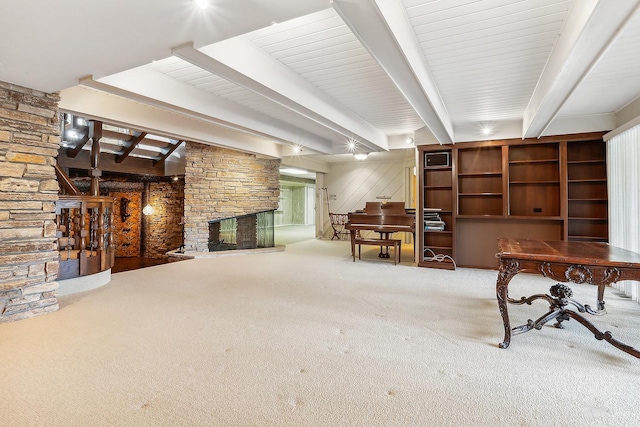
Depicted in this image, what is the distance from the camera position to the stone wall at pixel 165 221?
8.50 metres

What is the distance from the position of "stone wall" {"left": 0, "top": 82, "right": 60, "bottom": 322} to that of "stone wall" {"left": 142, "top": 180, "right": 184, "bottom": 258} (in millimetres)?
5403

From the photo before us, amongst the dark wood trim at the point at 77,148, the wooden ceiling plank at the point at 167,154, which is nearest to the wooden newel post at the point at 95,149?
the dark wood trim at the point at 77,148

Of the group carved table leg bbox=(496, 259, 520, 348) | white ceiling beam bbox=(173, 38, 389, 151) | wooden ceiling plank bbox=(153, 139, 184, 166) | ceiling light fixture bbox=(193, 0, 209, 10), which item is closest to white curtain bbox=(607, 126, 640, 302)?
carved table leg bbox=(496, 259, 520, 348)

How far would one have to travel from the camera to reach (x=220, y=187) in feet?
23.0

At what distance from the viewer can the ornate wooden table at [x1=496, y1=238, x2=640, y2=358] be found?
2096 millimetres

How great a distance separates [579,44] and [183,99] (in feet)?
12.0

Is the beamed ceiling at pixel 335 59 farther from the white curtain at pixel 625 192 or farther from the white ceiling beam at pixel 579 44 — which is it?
the white curtain at pixel 625 192

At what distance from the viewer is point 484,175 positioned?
17.9ft

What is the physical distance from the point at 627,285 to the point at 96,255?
263 inches

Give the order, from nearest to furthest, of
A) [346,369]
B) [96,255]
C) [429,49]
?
[346,369]
[429,49]
[96,255]

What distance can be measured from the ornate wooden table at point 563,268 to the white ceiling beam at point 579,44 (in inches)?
56.1

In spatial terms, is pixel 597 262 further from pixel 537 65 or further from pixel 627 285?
pixel 627 285

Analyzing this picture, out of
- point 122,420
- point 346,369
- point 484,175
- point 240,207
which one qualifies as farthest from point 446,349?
point 240,207

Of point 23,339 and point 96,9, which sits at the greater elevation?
point 96,9
